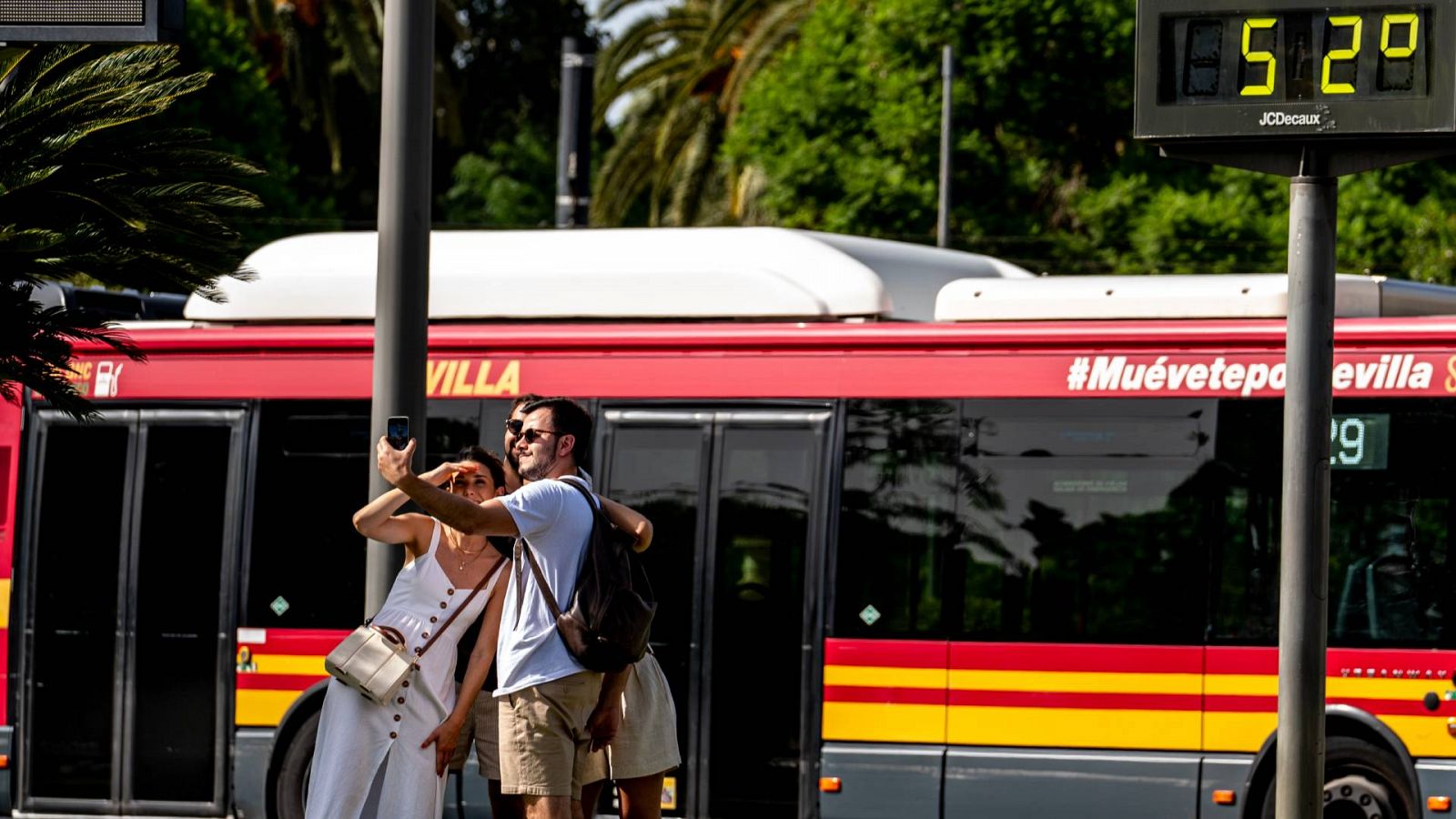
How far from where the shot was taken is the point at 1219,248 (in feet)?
94.1

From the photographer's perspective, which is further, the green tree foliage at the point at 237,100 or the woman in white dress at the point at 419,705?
the green tree foliage at the point at 237,100

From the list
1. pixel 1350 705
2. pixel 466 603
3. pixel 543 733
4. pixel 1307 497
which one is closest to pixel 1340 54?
pixel 1307 497

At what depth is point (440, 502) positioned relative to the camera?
7.29 metres

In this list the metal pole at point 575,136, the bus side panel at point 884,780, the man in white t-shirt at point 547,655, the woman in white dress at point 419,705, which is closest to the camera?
the man in white t-shirt at point 547,655

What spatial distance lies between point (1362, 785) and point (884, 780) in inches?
86.8

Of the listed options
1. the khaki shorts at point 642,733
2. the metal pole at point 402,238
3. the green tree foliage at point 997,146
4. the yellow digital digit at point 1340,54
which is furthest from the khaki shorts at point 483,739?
the green tree foliage at point 997,146

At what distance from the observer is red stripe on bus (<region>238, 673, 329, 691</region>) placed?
12.4 metres

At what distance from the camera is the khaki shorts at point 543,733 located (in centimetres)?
782

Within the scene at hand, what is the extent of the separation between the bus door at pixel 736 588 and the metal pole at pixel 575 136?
25.0 feet

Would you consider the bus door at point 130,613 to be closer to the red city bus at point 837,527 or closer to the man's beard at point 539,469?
the red city bus at point 837,527

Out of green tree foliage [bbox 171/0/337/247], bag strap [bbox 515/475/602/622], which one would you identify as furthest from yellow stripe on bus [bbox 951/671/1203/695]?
green tree foliage [bbox 171/0/337/247]

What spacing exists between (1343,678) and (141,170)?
5810 mm

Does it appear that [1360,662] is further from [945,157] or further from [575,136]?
[945,157]

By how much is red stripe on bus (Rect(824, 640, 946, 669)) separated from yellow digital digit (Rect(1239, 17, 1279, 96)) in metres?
4.50
